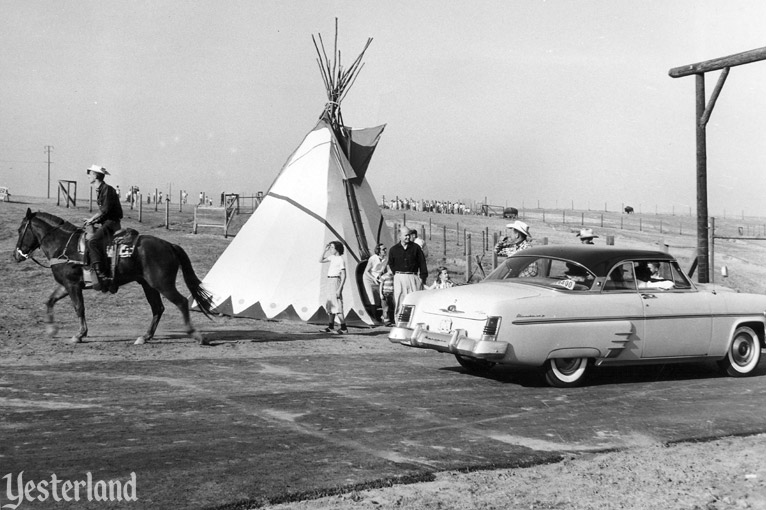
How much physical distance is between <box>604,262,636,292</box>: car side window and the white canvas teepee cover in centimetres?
682

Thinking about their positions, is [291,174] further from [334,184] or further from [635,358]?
[635,358]

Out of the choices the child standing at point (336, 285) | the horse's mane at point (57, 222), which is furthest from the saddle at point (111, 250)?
the child standing at point (336, 285)

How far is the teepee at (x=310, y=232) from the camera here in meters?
15.2

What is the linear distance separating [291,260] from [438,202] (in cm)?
6236

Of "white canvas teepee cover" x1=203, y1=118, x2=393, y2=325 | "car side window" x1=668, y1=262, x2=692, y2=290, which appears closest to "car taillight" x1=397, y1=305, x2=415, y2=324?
"car side window" x1=668, y1=262, x2=692, y2=290

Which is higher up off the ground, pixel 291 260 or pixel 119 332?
pixel 291 260

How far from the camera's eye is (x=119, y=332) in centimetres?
1322

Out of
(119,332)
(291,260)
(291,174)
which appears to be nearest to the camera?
(119,332)

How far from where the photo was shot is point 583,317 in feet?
28.3

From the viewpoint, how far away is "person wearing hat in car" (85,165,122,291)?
11789 mm

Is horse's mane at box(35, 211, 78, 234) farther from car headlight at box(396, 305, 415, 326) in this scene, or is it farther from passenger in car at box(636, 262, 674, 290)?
passenger in car at box(636, 262, 674, 290)

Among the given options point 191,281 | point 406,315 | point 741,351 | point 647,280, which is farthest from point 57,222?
point 741,351

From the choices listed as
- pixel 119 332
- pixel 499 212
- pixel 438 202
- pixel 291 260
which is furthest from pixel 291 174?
pixel 499 212

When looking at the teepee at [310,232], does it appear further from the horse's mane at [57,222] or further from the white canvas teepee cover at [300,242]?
the horse's mane at [57,222]
